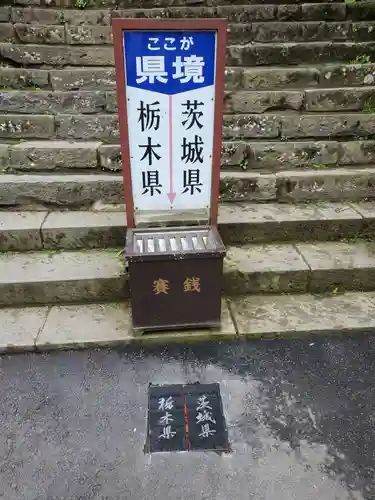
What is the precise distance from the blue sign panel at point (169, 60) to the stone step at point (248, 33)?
3546 millimetres

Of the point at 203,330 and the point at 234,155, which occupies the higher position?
the point at 234,155

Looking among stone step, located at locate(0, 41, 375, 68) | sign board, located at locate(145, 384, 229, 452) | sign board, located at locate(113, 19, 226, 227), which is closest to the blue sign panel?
sign board, located at locate(113, 19, 226, 227)

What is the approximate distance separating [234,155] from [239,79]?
4.47 ft

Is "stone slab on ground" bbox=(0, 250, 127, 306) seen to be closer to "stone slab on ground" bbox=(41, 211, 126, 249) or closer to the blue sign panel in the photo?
"stone slab on ground" bbox=(41, 211, 126, 249)

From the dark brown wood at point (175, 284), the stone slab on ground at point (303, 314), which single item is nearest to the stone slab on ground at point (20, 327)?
the dark brown wood at point (175, 284)

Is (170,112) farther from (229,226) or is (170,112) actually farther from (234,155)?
(234,155)

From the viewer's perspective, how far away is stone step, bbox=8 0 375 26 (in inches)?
227

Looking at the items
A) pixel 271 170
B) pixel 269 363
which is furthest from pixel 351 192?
pixel 269 363

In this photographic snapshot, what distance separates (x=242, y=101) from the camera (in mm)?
4859

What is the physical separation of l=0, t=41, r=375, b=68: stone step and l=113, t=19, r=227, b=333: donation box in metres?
3.06

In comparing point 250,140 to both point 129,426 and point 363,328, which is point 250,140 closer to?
point 363,328

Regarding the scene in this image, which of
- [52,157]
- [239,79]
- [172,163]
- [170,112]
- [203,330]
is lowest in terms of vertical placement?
[203,330]

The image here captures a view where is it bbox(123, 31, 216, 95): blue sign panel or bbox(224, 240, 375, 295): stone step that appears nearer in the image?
bbox(123, 31, 216, 95): blue sign panel

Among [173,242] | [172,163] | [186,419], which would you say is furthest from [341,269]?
[186,419]
